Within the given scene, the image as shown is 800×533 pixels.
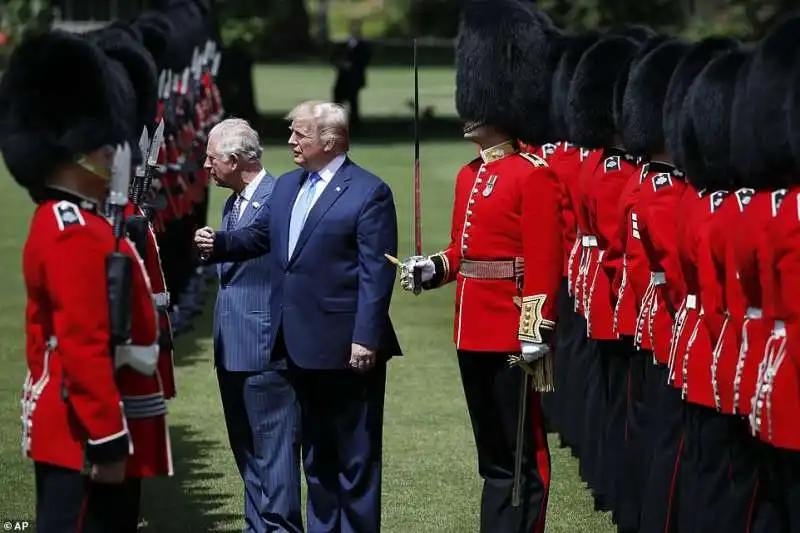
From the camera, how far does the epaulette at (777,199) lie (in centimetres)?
495

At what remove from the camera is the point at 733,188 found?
5.46 m

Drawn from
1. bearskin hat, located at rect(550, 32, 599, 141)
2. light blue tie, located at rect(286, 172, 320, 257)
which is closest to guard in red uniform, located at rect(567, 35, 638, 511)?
bearskin hat, located at rect(550, 32, 599, 141)

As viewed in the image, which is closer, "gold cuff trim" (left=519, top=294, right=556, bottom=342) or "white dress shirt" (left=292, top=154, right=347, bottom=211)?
"gold cuff trim" (left=519, top=294, right=556, bottom=342)

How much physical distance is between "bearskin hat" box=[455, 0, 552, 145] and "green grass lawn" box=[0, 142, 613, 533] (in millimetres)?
1499

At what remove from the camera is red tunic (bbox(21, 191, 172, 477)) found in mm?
4492

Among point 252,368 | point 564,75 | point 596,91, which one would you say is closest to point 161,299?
point 252,368

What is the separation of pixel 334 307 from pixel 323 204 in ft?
1.03

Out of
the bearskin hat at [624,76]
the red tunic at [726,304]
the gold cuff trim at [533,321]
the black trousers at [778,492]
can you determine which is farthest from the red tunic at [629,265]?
the black trousers at [778,492]

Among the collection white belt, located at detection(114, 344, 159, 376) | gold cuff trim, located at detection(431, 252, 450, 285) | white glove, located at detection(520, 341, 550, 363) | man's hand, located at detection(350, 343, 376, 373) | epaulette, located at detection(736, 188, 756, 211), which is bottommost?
man's hand, located at detection(350, 343, 376, 373)

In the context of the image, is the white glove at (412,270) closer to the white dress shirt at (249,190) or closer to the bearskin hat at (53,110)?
the white dress shirt at (249,190)

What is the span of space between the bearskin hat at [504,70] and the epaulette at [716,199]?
2.70ft

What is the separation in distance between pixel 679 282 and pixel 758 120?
0.80m

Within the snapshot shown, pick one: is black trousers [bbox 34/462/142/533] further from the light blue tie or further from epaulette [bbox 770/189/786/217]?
epaulette [bbox 770/189/786/217]

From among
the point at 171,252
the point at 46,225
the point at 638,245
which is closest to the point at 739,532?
the point at 638,245
